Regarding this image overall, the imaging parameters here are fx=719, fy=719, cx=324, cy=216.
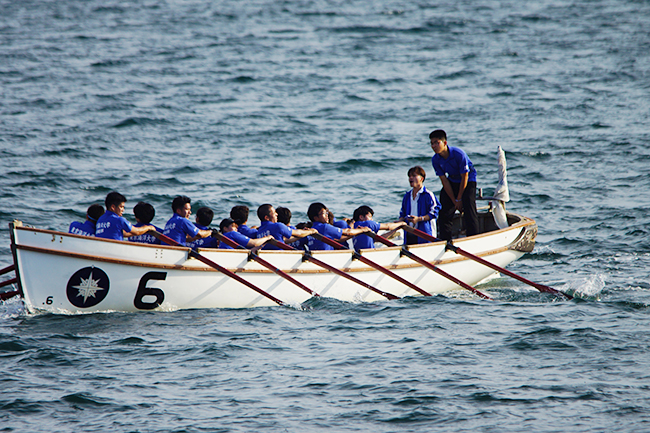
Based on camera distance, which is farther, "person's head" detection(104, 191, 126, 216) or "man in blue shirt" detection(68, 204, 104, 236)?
"man in blue shirt" detection(68, 204, 104, 236)

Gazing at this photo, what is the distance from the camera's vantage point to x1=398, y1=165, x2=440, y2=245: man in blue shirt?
43.4 ft

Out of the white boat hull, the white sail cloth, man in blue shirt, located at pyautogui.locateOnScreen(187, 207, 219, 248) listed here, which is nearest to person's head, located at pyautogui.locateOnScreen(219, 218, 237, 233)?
man in blue shirt, located at pyautogui.locateOnScreen(187, 207, 219, 248)

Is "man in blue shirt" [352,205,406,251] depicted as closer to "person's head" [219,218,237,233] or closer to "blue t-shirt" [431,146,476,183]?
"blue t-shirt" [431,146,476,183]

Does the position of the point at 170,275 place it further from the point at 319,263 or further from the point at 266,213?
Answer: the point at 319,263

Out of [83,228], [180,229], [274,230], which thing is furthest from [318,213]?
[83,228]

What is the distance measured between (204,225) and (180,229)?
0.48 m

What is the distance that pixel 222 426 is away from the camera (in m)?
8.07

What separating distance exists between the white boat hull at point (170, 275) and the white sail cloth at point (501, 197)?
1.72 meters

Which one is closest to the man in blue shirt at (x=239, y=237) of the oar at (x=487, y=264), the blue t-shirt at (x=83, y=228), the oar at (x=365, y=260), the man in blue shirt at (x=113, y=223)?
the oar at (x=365, y=260)

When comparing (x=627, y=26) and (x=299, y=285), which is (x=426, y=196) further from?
(x=627, y=26)

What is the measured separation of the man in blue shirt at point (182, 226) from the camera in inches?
448

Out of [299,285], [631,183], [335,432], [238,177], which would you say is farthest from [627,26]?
[335,432]

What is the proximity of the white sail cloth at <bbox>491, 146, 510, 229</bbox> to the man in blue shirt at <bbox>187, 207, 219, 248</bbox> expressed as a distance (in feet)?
19.2

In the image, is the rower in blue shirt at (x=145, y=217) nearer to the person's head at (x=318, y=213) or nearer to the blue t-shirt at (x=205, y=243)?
the blue t-shirt at (x=205, y=243)
